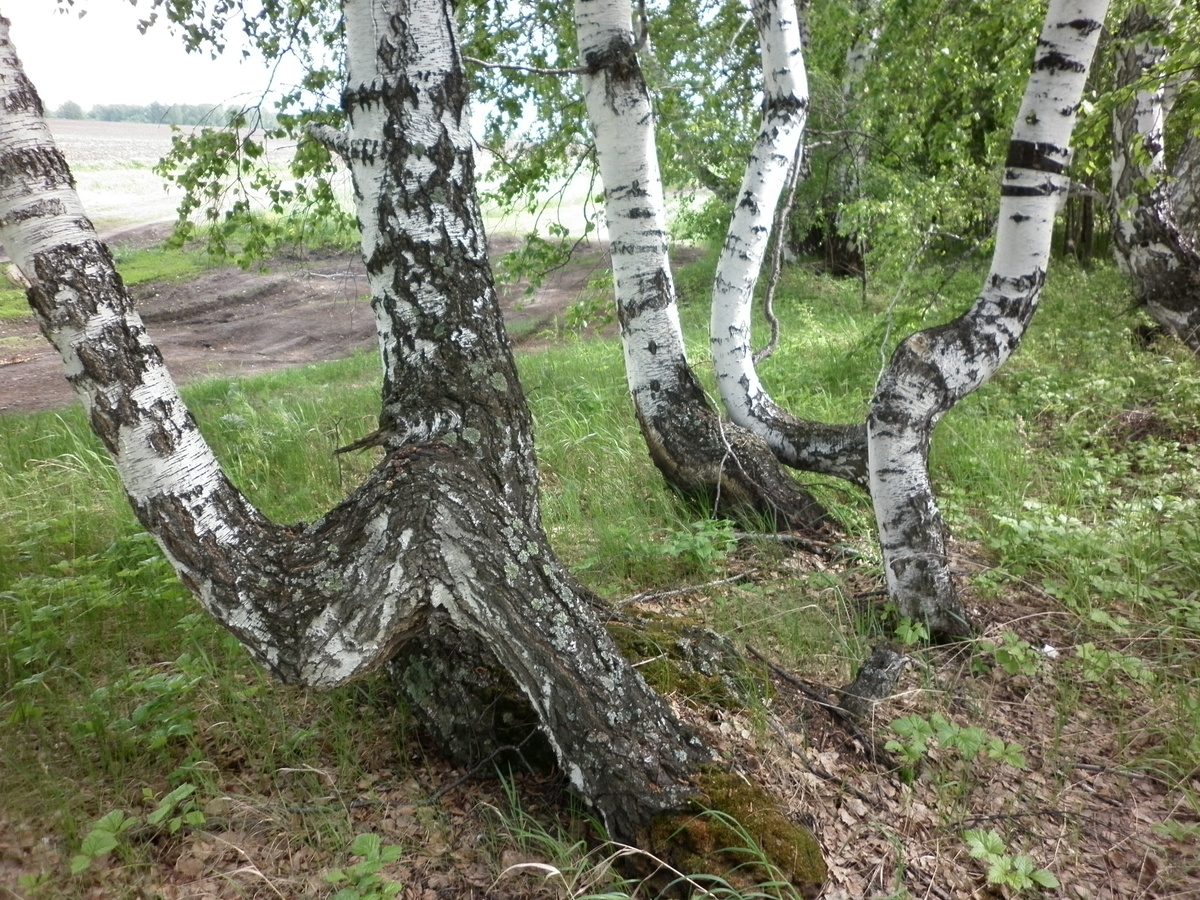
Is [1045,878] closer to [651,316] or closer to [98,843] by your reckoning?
[98,843]

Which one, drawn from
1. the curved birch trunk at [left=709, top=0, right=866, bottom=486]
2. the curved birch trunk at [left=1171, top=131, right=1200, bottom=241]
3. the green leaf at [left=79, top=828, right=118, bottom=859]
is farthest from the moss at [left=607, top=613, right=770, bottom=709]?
the curved birch trunk at [left=1171, top=131, right=1200, bottom=241]

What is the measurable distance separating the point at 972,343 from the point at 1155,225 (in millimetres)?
5140

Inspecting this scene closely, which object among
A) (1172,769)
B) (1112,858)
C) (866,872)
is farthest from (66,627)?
(1172,769)

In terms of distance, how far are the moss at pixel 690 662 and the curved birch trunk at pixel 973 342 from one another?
933 millimetres

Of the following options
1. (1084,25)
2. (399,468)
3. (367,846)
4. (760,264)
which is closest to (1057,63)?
(1084,25)

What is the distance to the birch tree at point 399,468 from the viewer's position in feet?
6.29

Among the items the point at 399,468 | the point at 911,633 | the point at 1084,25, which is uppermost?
the point at 1084,25

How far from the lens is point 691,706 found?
8.11 feet

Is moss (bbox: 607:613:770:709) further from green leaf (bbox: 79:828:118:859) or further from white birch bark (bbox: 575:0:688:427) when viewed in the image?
white birch bark (bbox: 575:0:688:427)

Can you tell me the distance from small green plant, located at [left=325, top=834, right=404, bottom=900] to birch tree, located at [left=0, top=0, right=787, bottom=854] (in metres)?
0.45

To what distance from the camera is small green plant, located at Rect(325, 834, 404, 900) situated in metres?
1.79

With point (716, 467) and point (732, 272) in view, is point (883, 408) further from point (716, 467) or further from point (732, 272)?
point (732, 272)

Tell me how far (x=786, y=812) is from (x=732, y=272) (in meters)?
2.99

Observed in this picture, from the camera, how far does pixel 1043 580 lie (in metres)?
3.38
